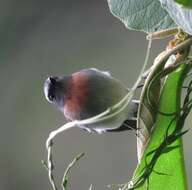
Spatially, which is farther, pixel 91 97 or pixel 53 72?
pixel 53 72

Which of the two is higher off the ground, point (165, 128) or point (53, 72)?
point (165, 128)

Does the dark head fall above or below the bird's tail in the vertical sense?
above

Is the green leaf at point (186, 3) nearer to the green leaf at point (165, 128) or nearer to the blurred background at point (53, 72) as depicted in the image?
the green leaf at point (165, 128)

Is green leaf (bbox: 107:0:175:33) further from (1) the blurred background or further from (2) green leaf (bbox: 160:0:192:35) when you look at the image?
(1) the blurred background

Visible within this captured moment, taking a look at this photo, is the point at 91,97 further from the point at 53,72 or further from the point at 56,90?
the point at 53,72

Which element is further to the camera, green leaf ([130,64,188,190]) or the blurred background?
the blurred background

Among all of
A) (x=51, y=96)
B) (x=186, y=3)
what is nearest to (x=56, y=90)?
(x=51, y=96)

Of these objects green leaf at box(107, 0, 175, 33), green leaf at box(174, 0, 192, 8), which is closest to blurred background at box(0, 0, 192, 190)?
green leaf at box(107, 0, 175, 33)
